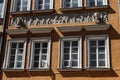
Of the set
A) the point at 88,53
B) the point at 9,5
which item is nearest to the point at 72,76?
the point at 88,53

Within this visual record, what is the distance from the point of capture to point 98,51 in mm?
15320

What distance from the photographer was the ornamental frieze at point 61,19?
1577 centimetres

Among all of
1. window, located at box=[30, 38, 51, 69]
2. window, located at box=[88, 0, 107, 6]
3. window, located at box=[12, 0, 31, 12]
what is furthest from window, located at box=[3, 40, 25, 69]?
window, located at box=[88, 0, 107, 6]

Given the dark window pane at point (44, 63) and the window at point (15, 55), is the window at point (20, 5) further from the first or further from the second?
the dark window pane at point (44, 63)

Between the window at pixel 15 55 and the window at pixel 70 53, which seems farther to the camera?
the window at pixel 15 55

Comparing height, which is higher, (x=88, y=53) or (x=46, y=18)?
(x=46, y=18)

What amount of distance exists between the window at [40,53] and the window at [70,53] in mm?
782

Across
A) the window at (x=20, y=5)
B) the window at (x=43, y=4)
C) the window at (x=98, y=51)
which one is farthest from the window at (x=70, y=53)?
the window at (x=20, y=5)

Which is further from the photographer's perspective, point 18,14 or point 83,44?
point 18,14

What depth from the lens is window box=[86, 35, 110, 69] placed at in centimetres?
1502

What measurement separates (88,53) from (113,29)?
1.78 metres

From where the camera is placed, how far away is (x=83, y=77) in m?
14.8

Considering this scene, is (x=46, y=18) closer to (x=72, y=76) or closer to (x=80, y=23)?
(x=80, y=23)

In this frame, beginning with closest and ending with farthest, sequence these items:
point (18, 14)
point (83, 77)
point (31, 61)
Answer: point (83, 77)
point (31, 61)
point (18, 14)
